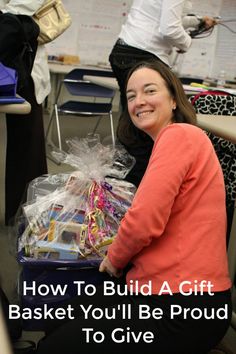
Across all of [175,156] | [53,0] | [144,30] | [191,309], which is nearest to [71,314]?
[191,309]

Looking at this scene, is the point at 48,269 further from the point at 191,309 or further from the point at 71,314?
the point at 191,309

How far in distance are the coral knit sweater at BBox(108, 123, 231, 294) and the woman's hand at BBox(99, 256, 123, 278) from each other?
0.26ft

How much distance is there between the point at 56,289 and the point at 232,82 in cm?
461

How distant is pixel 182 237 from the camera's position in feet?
3.16

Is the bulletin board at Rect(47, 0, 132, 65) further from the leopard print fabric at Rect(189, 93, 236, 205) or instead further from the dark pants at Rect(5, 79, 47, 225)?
the leopard print fabric at Rect(189, 93, 236, 205)

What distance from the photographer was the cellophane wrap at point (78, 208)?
3.76 feet

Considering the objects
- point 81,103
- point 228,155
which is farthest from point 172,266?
point 81,103

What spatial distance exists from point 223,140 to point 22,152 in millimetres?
989

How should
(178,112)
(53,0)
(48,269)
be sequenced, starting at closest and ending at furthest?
(48,269), (178,112), (53,0)

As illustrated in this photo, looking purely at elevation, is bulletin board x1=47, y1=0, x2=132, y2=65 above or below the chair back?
above

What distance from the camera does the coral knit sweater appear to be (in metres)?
0.95

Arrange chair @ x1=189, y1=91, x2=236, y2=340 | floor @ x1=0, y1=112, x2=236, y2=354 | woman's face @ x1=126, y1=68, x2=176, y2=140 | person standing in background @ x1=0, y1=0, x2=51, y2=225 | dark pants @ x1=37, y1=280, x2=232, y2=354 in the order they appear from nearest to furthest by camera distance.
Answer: dark pants @ x1=37, y1=280, x2=232, y2=354 < woman's face @ x1=126, y1=68, x2=176, y2=140 < floor @ x1=0, y1=112, x2=236, y2=354 < chair @ x1=189, y1=91, x2=236, y2=340 < person standing in background @ x1=0, y1=0, x2=51, y2=225

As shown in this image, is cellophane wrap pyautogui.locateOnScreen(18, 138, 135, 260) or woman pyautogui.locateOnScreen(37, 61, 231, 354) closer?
woman pyautogui.locateOnScreen(37, 61, 231, 354)

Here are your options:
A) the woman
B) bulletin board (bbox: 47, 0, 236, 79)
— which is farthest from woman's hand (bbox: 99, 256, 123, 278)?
bulletin board (bbox: 47, 0, 236, 79)
